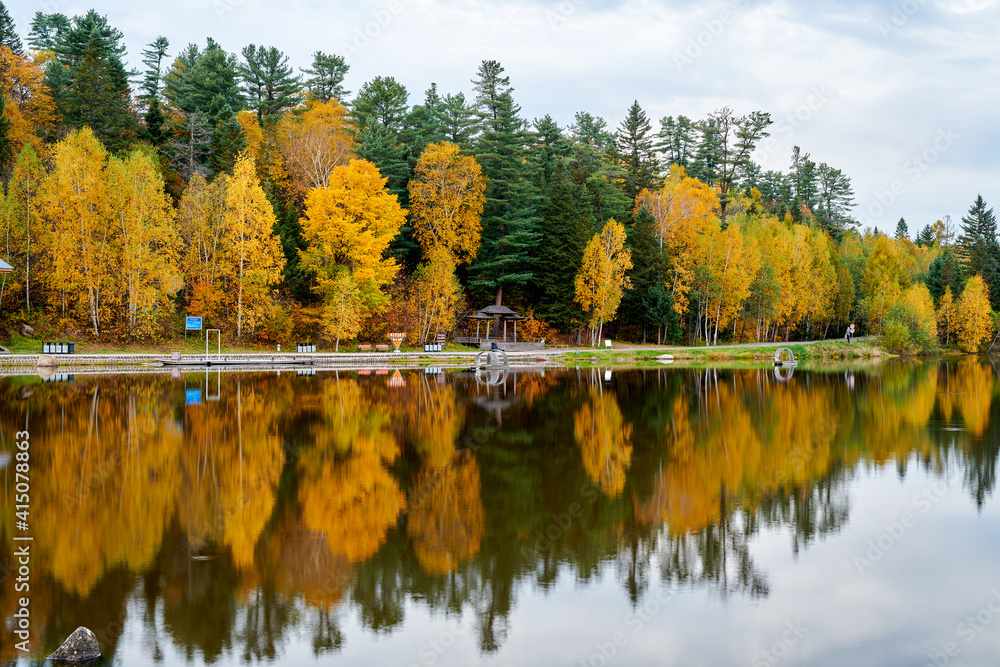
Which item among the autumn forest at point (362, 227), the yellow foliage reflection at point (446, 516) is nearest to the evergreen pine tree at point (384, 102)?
the autumn forest at point (362, 227)

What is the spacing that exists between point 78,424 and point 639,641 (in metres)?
18.7

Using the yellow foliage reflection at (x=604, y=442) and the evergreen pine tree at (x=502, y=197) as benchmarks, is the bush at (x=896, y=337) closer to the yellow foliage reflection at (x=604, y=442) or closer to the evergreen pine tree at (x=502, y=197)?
the evergreen pine tree at (x=502, y=197)

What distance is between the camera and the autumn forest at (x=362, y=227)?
161 ft

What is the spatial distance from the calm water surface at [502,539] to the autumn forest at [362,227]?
28.8 m

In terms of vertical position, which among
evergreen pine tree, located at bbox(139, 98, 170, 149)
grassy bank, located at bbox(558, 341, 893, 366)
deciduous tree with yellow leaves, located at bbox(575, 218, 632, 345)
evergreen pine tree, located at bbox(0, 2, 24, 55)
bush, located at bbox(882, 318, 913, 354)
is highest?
evergreen pine tree, located at bbox(0, 2, 24, 55)

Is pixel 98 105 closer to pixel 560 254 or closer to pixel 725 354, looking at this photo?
pixel 560 254

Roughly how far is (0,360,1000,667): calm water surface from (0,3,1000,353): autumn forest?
94.5ft

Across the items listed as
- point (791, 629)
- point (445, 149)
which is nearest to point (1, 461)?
point (791, 629)

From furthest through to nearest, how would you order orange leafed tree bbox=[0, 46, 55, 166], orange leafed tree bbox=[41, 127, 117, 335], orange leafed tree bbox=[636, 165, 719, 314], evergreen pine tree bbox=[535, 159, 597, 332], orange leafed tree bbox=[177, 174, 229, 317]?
orange leafed tree bbox=[636, 165, 719, 314], evergreen pine tree bbox=[535, 159, 597, 332], orange leafed tree bbox=[0, 46, 55, 166], orange leafed tree bbox=[177, 174, 229, 317], orange leafed tree bbox=[41, 127, 117, 335]

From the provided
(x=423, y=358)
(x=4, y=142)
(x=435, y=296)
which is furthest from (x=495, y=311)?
Answer: (x=4, y=142)

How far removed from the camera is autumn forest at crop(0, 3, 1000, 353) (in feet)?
161

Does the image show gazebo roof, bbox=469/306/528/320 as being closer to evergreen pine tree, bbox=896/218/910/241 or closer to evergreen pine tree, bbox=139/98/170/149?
evergreen pine tree, bbox=139/98/170/149

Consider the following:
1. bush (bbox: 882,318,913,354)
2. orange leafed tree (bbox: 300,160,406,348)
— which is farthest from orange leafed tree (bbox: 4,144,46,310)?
bush (bbox: 882,318,913,354)

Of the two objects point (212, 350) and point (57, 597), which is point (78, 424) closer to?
point (57, 597)
